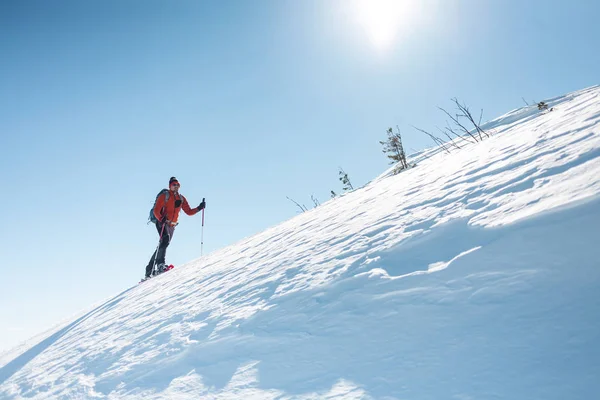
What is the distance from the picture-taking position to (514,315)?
5.42ft

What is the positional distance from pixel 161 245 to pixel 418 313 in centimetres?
722

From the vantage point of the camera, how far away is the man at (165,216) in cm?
807

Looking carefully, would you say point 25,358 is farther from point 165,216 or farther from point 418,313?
point 418,313

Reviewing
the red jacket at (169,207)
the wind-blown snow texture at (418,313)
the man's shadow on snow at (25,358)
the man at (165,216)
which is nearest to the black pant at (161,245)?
the man at (165,216)

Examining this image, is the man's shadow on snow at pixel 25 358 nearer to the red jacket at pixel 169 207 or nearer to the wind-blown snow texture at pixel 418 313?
the wind-blown snow texture at pixel 418 313

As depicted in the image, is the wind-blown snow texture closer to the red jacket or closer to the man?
the man

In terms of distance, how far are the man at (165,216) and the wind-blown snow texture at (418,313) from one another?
4221 mm

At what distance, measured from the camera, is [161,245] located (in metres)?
8.17

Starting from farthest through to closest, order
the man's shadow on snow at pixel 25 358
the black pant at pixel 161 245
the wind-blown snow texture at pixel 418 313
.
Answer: the black pant at pixel 161 245 → the man's shadow on snow at pixel 25 358 → the wind-blown snow texture at pixel 418 313

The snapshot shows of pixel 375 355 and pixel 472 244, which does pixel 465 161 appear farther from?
pixel 375 355

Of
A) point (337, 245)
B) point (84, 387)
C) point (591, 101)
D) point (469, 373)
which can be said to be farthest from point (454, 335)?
point (591, 101)

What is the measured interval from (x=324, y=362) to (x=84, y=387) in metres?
1.89

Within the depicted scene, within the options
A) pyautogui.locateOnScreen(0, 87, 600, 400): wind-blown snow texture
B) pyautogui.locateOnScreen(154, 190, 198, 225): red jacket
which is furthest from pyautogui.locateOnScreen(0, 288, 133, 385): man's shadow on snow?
pyautogui.locateOnScreen(154, 190, 198, 225): red jacket

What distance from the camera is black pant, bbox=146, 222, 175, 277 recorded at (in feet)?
26.4
